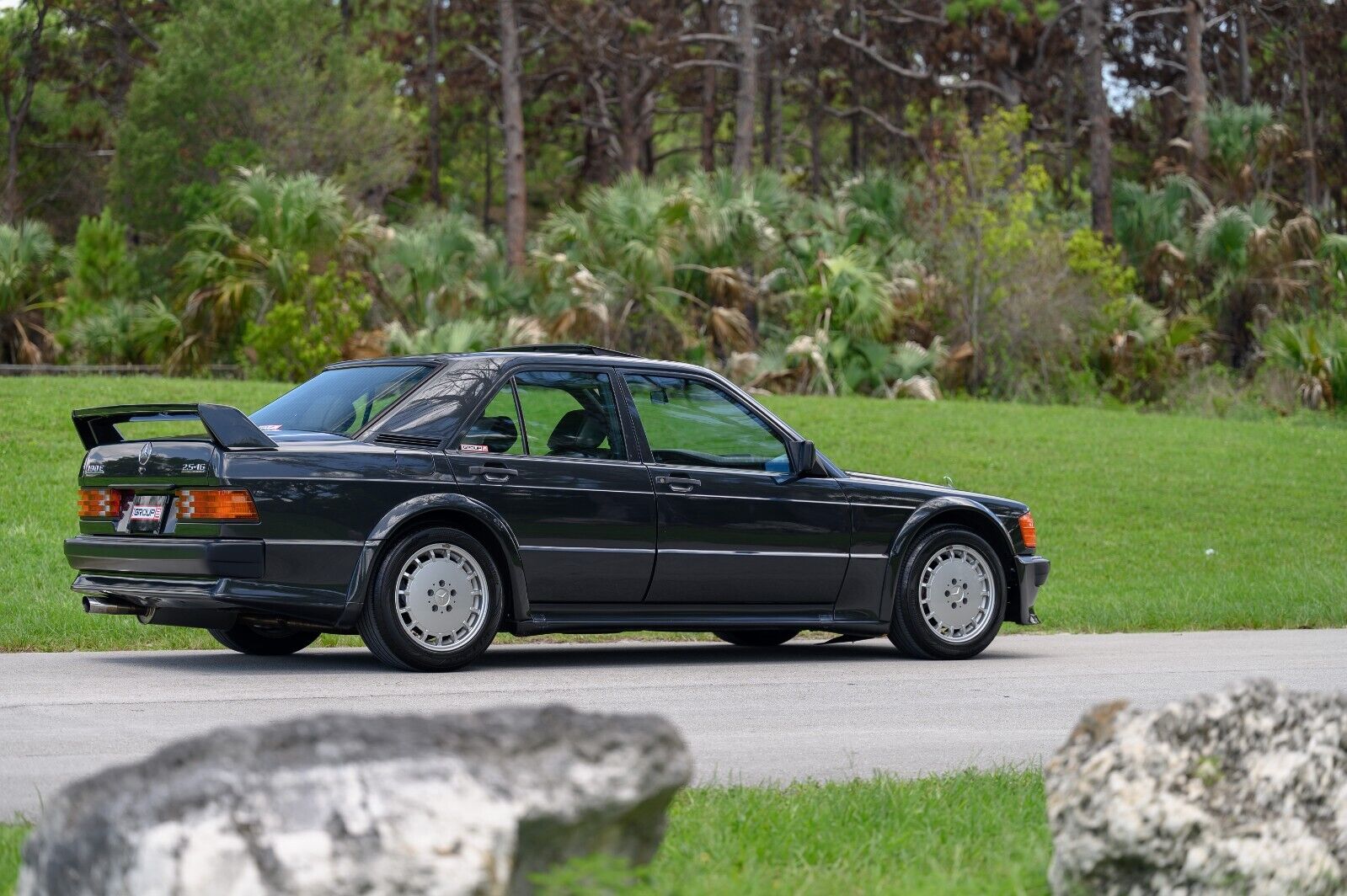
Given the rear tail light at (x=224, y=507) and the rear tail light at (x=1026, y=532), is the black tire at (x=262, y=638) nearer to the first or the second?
the rear tail light at (x=224, y=507)

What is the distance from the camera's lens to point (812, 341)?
28.8m

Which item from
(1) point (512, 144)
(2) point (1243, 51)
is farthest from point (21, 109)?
(2) point (1243, 51)

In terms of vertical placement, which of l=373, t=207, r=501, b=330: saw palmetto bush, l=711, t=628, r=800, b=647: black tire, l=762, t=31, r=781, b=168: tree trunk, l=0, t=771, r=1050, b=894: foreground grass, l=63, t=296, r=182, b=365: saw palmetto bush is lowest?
l=711, t=628, r=800, b=647: black tire

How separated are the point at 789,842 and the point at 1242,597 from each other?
10.4m

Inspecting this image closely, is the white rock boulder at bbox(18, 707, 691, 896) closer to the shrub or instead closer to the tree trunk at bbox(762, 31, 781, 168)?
the shrub

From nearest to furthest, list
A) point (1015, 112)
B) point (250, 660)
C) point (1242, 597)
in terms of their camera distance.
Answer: point (250, 660)
point (1242, 597)
point (1015, 112)

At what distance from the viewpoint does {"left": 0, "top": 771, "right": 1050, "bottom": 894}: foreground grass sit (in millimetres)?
4367

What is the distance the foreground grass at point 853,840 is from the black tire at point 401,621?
344 cm

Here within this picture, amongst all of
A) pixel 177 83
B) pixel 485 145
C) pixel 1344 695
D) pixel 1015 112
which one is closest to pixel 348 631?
pixel 1344 695

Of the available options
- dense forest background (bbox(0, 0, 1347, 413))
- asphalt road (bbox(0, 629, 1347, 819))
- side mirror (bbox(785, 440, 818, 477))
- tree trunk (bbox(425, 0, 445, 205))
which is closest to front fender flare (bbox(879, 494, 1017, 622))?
asphalt road (bbox(0, 629, 1347, 819))

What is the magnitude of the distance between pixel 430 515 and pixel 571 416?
116 cm

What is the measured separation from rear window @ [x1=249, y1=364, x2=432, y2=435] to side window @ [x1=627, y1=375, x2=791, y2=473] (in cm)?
127

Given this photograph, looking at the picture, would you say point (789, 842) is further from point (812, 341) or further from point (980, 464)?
point (812, 341)

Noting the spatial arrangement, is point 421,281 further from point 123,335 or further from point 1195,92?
point 1195,92
